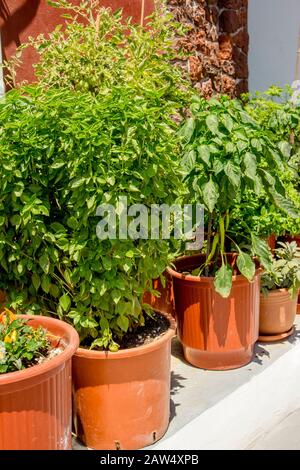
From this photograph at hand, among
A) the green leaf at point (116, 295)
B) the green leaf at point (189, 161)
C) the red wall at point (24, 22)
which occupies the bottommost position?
the green leaf at point (116, 295)

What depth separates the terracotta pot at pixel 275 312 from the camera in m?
4.48

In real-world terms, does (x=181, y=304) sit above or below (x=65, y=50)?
below

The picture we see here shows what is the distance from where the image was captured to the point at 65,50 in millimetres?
3320

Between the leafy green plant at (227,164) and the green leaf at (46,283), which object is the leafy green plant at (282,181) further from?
the green leaf at (46,283)

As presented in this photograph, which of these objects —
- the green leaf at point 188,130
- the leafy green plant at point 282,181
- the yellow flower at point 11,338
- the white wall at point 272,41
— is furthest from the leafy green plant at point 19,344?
the white wall at point 272,41

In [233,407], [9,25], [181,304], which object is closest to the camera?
[233,407]

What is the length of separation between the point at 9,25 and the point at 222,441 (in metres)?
3.23

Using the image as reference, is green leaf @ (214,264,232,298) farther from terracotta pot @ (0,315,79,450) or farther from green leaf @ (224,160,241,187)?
terracotta pot @ (0,315,79,450)

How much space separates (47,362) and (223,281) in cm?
156

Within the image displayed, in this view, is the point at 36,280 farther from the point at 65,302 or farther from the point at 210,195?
the point at 210,195

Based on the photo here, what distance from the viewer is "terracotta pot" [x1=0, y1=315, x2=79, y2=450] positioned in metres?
2.40

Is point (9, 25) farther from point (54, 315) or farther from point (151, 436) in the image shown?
point (151, 436)

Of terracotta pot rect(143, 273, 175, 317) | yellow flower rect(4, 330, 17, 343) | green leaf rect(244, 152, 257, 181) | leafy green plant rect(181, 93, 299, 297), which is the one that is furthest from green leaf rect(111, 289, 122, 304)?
terracotta pot rect(143, 273, 175, 317)

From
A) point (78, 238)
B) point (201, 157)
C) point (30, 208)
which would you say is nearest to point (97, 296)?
point (78, 238)
